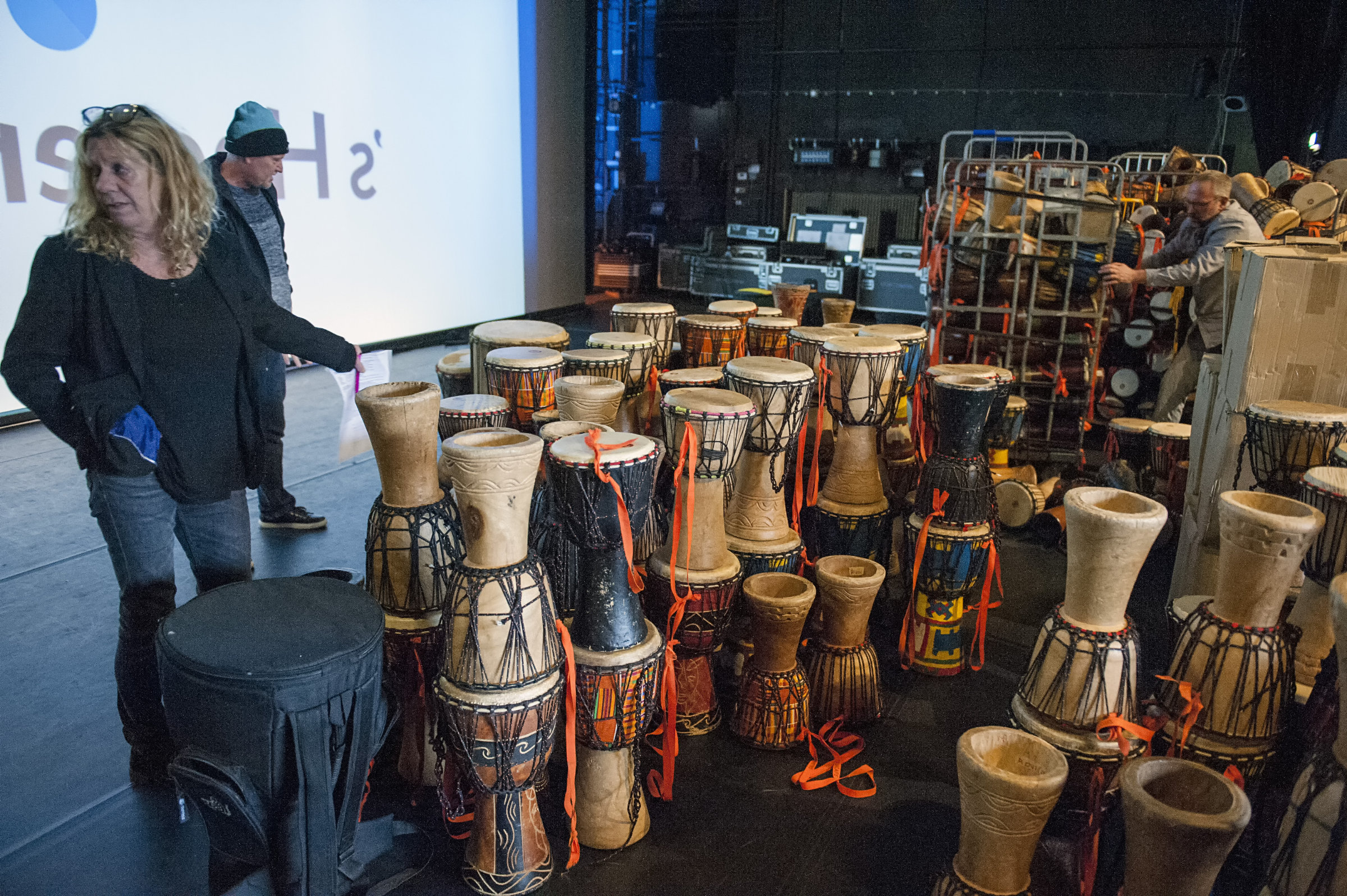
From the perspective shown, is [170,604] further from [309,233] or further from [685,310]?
[685,310]

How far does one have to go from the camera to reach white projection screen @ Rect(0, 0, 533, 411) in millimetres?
4293

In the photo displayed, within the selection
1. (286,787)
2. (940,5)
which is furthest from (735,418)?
(940,5)

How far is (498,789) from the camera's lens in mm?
1690

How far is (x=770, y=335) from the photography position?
10.0ft

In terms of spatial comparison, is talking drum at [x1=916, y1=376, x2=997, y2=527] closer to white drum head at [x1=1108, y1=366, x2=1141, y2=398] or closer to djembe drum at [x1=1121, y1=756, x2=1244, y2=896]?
djembe drum at [x1=1121, y1=756, x2=1244, y2=896]

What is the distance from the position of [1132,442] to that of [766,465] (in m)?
2.43

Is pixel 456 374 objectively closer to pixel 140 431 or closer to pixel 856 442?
pixel 140 431

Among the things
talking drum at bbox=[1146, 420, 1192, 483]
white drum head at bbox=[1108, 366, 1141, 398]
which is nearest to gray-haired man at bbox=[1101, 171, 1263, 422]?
talking drum at bbox=[1146, 420, 1192, 483]

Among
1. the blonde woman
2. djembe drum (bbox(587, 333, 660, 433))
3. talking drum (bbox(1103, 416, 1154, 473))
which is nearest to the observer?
the blonde woman

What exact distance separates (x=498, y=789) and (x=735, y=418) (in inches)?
37.9

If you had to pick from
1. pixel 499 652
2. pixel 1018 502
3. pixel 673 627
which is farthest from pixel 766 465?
pixel 1018 502

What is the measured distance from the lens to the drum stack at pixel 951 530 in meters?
2.52

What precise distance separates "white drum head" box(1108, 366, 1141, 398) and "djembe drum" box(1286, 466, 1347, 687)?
12.3 feet

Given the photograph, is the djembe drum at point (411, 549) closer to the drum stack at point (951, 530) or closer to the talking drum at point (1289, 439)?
the drum stack at point (951, 530)
